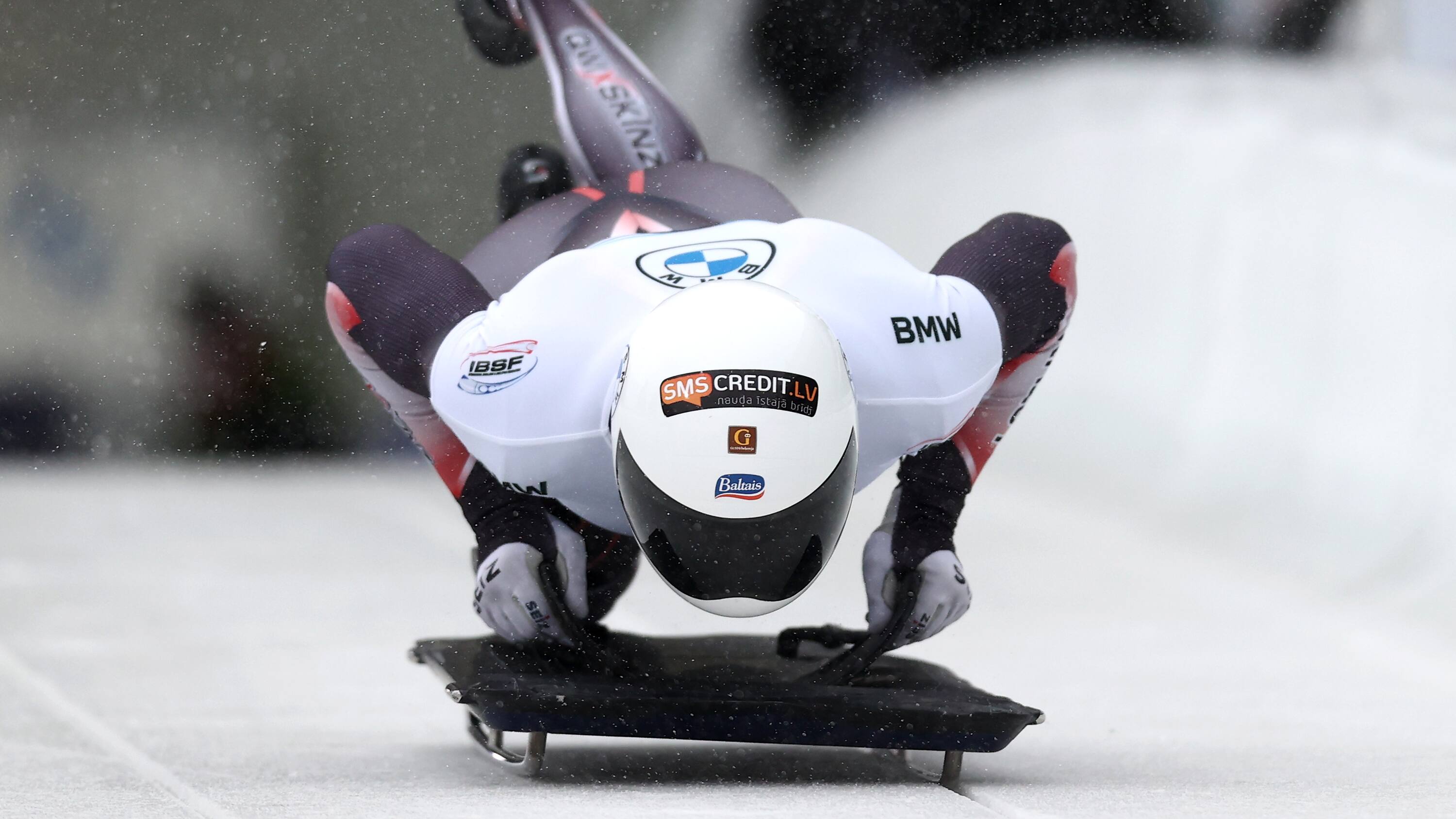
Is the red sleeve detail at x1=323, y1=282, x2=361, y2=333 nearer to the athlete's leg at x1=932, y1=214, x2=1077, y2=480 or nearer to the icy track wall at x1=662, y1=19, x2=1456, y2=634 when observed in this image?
the athlete's leg at x1=932, y1=214, x2=1077, y2=480

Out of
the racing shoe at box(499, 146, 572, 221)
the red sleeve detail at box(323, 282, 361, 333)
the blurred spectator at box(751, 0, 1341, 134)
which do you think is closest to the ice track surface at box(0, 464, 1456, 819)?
the red sleeve detail at box(323, 282, 361, 333)

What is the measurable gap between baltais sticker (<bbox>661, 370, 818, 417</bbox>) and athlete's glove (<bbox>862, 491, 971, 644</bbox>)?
2.40ft

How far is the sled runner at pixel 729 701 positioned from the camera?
2.72 meters

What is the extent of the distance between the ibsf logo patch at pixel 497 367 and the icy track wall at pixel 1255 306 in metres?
3.08

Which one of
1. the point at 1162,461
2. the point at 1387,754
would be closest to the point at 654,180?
the point at 1387,754

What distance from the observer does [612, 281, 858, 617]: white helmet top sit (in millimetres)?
2506

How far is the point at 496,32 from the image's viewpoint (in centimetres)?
496

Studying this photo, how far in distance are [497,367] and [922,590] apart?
2.90 ft

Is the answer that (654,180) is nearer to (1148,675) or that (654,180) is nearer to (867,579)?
(867,579)

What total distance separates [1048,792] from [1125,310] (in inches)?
206

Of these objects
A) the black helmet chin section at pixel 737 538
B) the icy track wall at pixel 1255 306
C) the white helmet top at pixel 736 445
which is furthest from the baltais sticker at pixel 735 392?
the icy track wall at pixel 1255 306

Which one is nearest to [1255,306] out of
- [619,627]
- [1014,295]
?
[619,627]

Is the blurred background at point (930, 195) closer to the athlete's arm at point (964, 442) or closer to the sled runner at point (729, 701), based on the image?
the athlete's arm at point (964, 442)

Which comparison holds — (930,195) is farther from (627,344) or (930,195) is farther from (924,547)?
(627,344)
